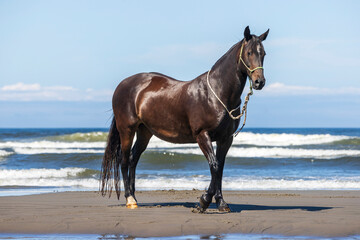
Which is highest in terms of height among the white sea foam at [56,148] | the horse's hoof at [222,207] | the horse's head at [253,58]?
the horse's head at [253,58]

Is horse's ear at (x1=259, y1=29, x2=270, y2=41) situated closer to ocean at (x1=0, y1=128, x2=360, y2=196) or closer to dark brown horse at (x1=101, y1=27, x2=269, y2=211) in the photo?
dark brown horse at (x1=101, y1=27, x2=269, y2=211)

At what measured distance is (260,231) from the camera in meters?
5.56

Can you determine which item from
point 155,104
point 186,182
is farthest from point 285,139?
point 155,104

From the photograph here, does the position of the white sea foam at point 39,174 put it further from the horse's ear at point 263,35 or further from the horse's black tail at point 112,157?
the horse's ear at point 263,35

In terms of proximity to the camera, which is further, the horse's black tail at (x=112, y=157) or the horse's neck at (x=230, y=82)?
the horse's black tail at (x=112, y=157)

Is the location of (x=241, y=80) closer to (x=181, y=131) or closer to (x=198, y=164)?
(x=181, y=131)

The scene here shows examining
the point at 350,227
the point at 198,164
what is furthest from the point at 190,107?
the point at 198,164

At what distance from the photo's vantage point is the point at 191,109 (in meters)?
6.65

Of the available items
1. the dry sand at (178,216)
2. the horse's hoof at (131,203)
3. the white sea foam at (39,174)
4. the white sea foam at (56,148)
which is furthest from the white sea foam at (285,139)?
the horse's hoof at (131,203)

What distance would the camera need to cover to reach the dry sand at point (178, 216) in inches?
221

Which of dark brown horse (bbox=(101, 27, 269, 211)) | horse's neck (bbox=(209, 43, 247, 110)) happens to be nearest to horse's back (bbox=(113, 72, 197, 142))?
dark brown horse (bbox=(101, 27, 269, 211))

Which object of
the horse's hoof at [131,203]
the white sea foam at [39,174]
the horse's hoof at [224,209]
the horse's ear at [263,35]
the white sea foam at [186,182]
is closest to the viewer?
the horse's ear at [263,35]

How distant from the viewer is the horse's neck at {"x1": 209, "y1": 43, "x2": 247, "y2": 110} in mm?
6477

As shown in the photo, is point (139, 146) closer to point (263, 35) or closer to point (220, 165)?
point (220, 165)
